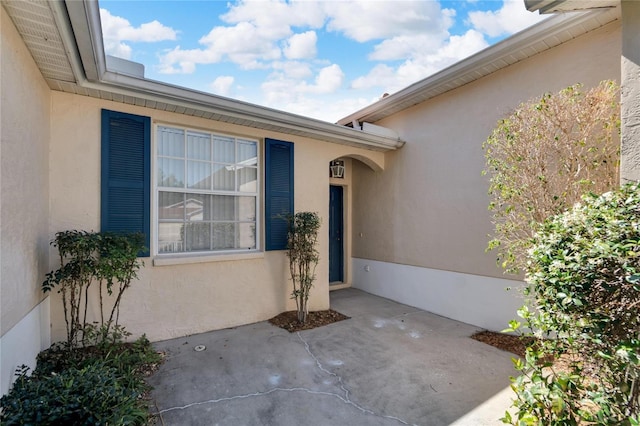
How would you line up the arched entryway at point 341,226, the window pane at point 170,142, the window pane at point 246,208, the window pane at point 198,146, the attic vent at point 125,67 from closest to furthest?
the attic vent at point 125,67
the window pane at point 170,142
the window pane at point 198,146
the window pane at point 246,208
the arched entryway at point 341,226

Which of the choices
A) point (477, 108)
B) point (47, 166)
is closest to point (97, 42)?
point (47, 166)

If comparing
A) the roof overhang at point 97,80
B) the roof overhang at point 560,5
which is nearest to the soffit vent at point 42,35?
the roof overhang at point 97,80

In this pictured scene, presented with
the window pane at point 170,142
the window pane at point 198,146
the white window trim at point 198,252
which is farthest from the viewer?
the window pane at point 198,146

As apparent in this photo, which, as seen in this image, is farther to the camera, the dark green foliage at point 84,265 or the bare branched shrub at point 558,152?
the bare branched shrub at point 558,152

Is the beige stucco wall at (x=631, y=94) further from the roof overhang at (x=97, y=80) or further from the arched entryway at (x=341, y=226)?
the arched entryway at (x=341, y=226)

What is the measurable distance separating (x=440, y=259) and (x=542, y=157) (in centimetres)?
280

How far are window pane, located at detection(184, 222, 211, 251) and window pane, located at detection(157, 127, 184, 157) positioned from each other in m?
1.21

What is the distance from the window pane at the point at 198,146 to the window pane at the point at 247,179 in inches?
25.8

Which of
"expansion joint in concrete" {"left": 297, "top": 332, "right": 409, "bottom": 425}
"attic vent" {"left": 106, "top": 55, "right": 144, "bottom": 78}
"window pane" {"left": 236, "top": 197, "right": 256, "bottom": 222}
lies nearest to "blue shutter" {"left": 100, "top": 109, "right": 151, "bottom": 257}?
"attic vent" {"left": 106, "top": 55, "right": 144, "bottom": 78}

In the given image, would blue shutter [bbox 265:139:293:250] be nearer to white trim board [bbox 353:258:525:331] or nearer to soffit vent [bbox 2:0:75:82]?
white trim board [bbox 353:258:525:331]

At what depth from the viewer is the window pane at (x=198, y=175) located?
509 centimetres

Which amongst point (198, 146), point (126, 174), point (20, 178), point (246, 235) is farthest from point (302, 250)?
point (20, 178)

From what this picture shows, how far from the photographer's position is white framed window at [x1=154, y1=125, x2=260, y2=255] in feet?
16.0

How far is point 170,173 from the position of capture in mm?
4934
